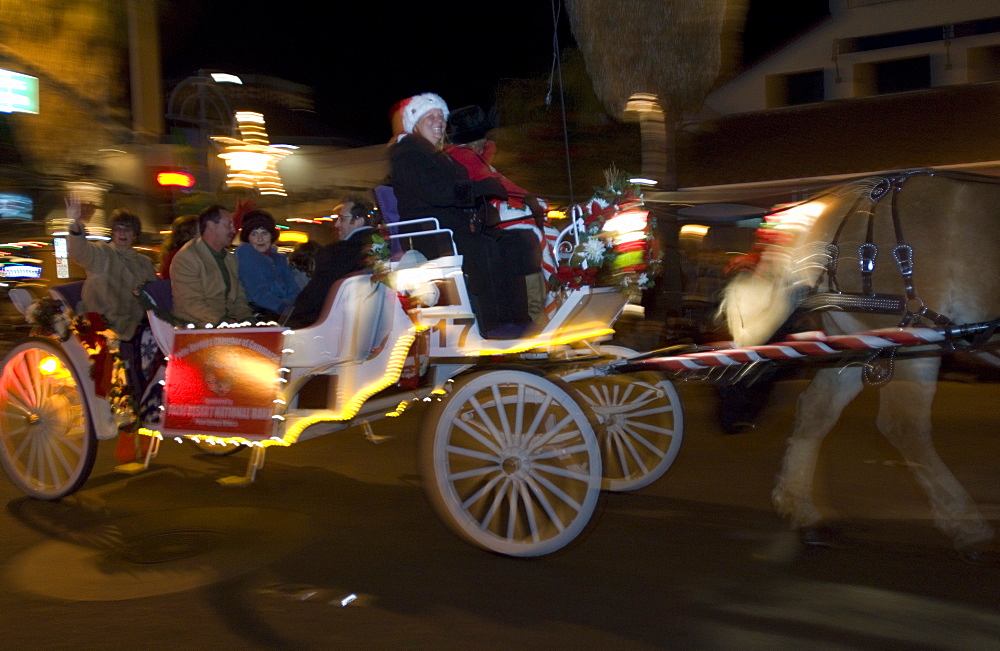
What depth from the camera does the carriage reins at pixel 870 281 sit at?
445cm

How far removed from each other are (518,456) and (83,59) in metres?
8.84

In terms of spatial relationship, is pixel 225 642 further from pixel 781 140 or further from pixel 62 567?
pixel 781 140

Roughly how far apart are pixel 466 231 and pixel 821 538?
2.35 metres

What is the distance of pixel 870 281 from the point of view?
4598 mm

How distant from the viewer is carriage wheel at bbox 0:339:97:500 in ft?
19.2

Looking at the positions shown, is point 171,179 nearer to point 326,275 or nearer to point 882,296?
point 326,275

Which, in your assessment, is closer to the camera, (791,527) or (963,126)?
(791,527)

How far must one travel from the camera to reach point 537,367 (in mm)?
4777

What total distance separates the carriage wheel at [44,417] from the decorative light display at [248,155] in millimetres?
8412

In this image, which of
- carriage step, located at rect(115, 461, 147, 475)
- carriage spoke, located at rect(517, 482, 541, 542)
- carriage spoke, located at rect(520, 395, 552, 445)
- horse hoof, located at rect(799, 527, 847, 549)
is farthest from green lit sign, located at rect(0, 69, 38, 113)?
horse hoof, located at rect(799, 527, 847, 549)

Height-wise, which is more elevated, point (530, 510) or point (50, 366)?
point (50, 366)

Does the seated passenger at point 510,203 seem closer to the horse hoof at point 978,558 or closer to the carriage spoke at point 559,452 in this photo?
the carriage spoke at point 559,452

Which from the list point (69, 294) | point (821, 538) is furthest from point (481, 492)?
point (69, 294)

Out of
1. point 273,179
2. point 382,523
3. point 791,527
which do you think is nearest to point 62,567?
point 382,523
